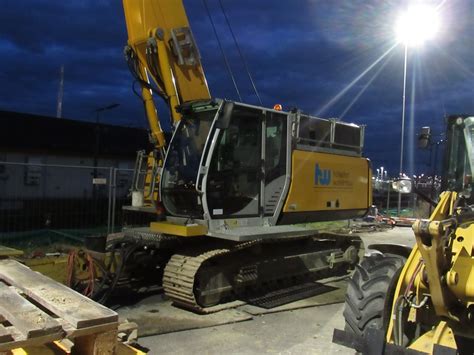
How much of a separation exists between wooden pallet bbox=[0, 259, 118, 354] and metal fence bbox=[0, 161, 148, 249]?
29.1ft

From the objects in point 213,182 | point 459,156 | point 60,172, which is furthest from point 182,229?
point 60,172

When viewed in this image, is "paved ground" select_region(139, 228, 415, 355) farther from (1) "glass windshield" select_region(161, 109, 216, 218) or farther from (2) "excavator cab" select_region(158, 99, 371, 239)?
(1) "glass windshield" select_region(161, 109, 216, 218)

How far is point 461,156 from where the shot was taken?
5.67m

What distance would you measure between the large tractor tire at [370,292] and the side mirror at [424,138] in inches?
62.6

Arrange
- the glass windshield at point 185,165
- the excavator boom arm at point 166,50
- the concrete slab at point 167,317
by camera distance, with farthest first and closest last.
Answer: the excavator boom arm at point 166,50, the glass windshield at point 185,165, the concrete slab at point 167,317

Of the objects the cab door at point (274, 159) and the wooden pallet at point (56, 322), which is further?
the cab door at point (274, 159)

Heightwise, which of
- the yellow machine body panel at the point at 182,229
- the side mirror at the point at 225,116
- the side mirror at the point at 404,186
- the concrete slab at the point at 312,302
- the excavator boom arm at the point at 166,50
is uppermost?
the excavator boom arm at the point at 166,50

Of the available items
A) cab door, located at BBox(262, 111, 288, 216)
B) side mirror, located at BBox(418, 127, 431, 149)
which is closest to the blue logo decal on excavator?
cab door, located at BBox(262, 111, 288, 216)

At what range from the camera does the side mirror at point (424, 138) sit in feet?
19.0

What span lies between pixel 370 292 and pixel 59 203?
418 inches

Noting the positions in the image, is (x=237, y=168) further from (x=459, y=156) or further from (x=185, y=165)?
(x=459, y=156)

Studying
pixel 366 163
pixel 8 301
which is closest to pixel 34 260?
pixel 8 301

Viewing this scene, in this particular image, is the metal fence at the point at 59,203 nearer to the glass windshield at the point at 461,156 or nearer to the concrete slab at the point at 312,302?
the concrete slab at the point at 312,302

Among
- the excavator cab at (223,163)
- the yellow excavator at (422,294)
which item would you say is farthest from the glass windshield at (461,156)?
the excavator cab at (223,163)
